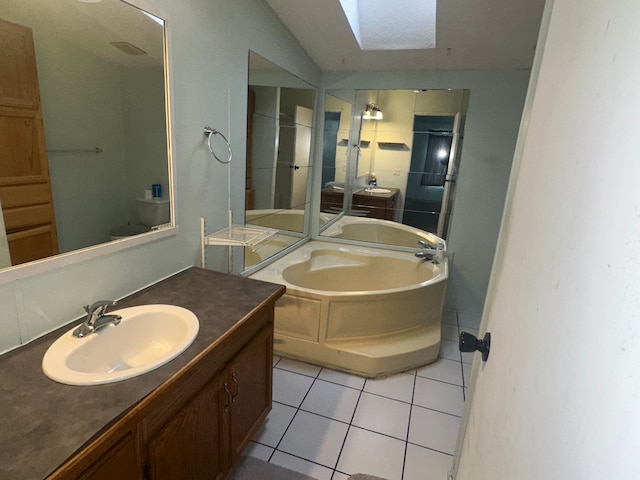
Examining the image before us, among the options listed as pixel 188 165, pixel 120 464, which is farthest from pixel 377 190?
pixel 120 464

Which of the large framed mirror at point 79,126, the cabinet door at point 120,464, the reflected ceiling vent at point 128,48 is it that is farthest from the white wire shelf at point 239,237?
the cabinet door at point 120,464

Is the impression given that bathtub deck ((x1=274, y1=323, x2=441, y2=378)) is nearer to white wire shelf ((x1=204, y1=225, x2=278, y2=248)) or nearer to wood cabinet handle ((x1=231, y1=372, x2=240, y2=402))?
white wire shelf ((x1=204, y1=225, x2=278, y2=248))

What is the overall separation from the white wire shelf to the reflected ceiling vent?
914mm

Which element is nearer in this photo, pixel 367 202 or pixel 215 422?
pixel 215 422

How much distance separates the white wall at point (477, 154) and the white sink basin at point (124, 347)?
259cm

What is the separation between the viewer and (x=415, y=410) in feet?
6.96

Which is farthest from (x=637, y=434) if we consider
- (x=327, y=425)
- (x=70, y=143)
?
(x=327, y=425)

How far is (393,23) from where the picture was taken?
256cm

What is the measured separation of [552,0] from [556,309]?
2.97 feet

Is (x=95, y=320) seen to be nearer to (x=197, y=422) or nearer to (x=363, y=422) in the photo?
(x=197, y=422)

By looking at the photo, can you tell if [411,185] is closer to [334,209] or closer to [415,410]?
[334,209]

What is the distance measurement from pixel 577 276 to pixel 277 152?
2.43 meters

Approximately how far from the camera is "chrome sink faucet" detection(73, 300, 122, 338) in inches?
46.6

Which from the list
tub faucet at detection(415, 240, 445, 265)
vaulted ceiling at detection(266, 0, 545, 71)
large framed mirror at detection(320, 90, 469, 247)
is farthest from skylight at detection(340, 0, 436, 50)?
tub faucet at detection(415, 240, 445, 265)
